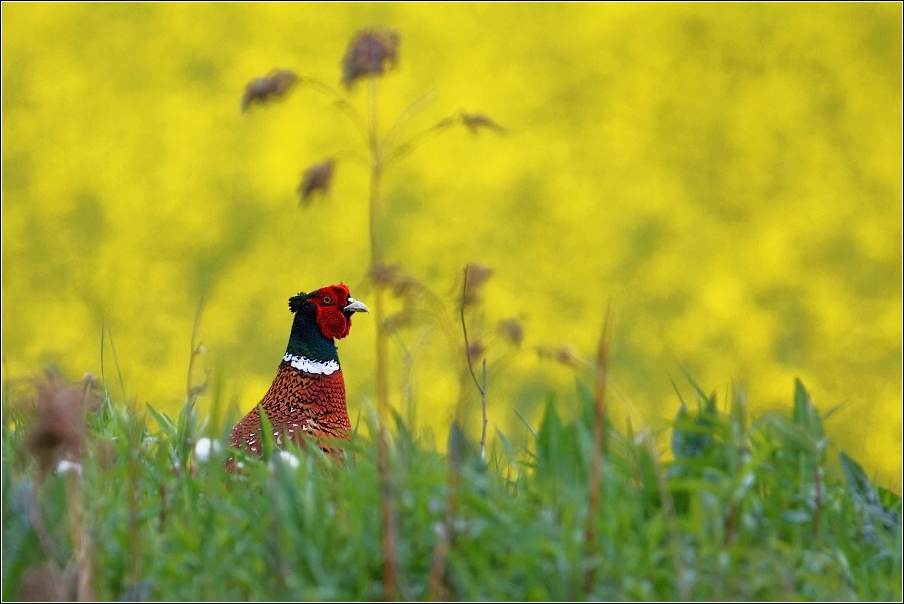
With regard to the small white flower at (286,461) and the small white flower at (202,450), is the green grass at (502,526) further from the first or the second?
the small white flower at (202,450)

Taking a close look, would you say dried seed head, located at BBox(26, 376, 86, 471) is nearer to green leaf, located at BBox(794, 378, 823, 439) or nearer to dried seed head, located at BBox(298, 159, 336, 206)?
dried seed head, located at BBox(298, 159, 336, 206)

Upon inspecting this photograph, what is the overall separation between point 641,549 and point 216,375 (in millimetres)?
979

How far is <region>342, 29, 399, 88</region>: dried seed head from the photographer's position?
7.07 feet

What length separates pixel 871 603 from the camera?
2.38 metres

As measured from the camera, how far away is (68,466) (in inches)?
104

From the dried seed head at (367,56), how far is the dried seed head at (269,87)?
11 centimetres

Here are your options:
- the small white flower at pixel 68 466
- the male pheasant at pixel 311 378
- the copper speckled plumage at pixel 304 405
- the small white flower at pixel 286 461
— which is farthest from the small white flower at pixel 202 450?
the copper speckled plumage at pixel 304 405

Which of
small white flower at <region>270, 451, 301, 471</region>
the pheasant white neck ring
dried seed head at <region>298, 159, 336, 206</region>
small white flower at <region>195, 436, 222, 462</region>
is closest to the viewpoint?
dried seed head at <region>298, 159, 336, 206</region>

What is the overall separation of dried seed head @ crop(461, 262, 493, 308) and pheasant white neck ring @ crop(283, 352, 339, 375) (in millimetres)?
1753

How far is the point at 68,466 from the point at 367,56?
3.85 feet

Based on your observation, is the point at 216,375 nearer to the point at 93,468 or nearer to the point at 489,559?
the point at 93,468

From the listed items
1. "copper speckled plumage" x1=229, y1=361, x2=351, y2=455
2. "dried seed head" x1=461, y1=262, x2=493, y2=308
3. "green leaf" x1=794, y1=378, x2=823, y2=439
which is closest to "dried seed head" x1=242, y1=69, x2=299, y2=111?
"dried seed head" x1=461, y1=262, x2=493, y2=308

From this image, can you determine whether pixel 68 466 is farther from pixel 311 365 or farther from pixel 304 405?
pixel 311 365

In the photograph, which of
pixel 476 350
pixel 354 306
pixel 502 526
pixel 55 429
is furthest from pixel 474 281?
pixel 354 306
